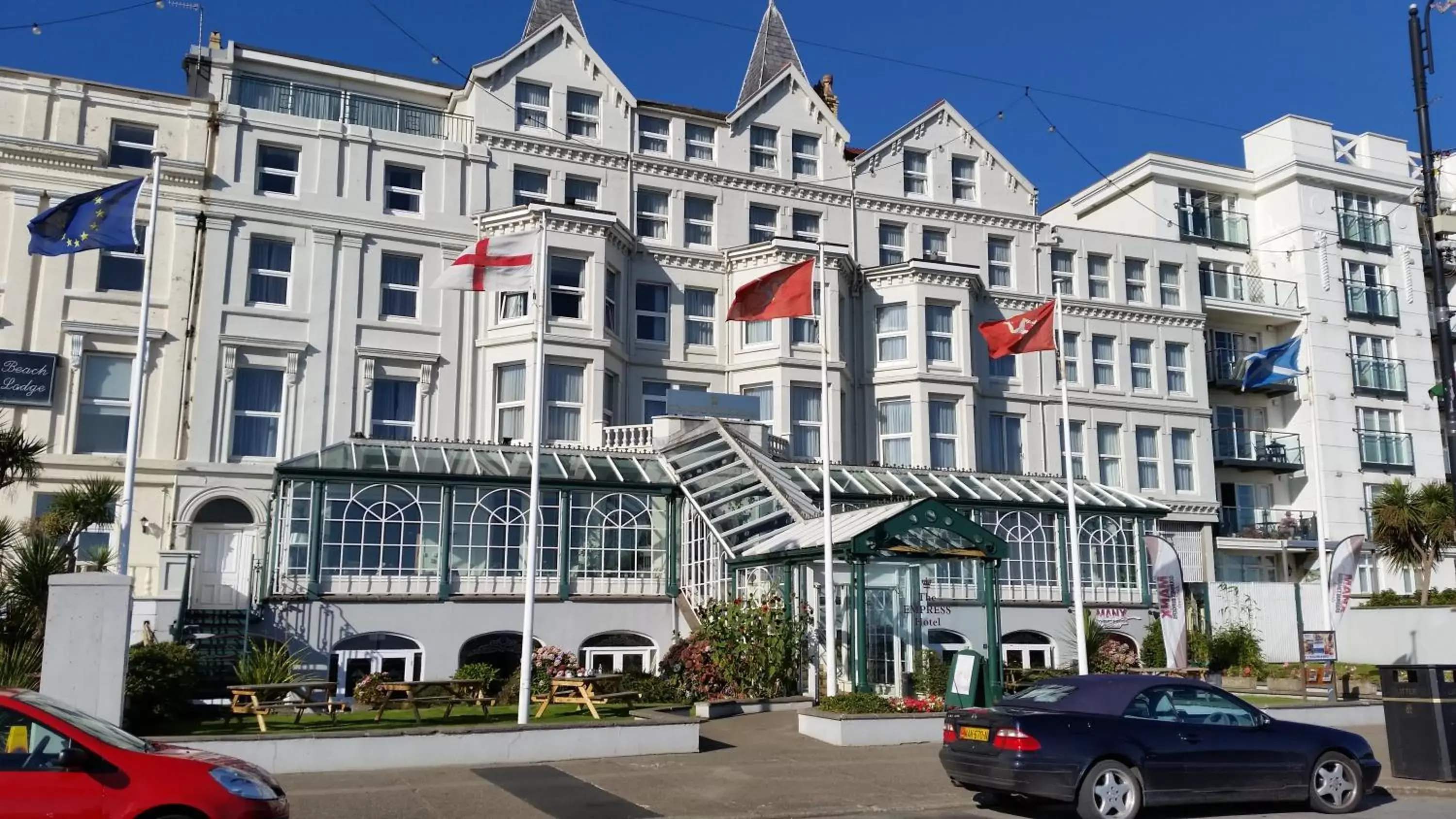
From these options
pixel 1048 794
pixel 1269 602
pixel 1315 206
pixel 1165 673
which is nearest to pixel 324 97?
pixel 1165 673

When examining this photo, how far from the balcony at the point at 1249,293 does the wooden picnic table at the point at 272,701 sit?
107 feet

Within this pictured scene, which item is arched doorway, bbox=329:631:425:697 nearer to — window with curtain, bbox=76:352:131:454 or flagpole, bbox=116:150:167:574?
flagpole, bbox=116:150:167:574

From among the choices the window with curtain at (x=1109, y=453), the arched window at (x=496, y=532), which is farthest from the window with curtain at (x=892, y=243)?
the arched window at (x=496, y=532)

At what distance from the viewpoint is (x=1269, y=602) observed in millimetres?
32656

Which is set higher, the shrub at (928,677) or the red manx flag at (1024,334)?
the red manx flag at (1024,334)

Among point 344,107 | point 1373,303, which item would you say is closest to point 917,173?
point 344,107

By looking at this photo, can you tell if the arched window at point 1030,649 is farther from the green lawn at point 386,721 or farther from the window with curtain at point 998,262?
the window with curtain at point 998,262

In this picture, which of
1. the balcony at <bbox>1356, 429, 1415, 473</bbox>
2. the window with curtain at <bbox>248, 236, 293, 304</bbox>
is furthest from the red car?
the balcony at <bbox>1356, 429, 1415, 473</bbox>

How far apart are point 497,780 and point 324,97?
22.4m

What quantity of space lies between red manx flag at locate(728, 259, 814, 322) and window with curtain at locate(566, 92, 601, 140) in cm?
1435

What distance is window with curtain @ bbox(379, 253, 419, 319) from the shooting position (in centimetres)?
2994

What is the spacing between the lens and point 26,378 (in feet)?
86.4

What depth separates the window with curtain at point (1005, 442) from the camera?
116 ft

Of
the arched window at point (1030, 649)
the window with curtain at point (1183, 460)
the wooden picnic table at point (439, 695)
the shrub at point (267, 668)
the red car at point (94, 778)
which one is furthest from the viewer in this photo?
the window with curtain at point (1183, 460)
